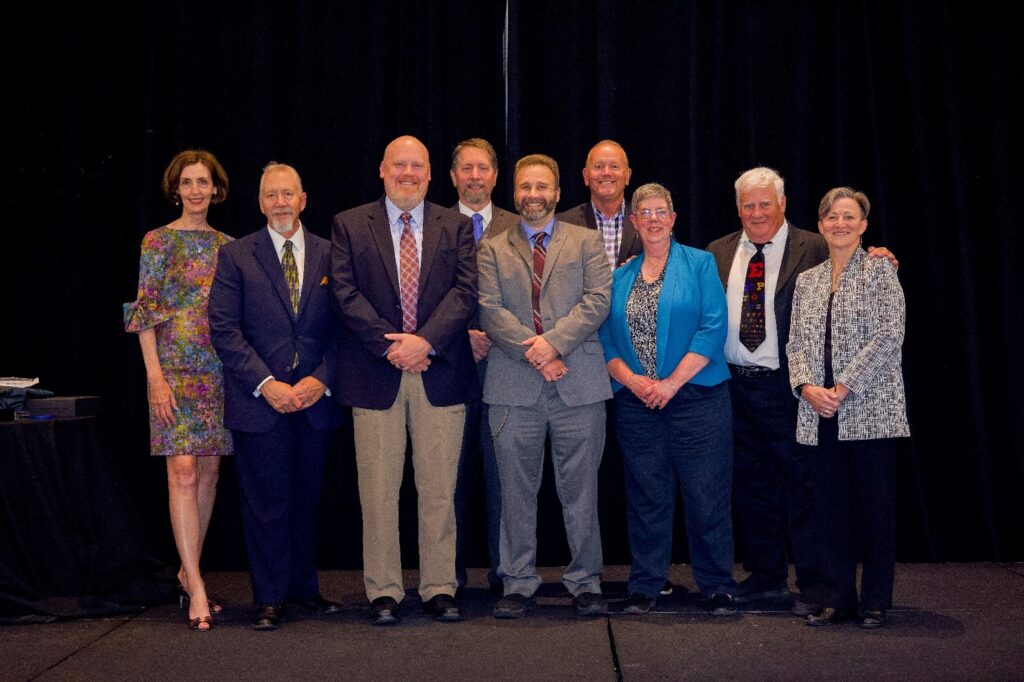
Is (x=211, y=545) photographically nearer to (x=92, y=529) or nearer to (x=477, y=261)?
(x=92, y=529)

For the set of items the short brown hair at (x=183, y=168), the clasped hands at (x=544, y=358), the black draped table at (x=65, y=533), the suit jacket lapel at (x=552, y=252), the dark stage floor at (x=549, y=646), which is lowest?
the dark stage floor at (x=549, y=646)

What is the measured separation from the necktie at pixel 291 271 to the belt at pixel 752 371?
178 cm

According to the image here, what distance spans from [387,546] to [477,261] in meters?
1.16

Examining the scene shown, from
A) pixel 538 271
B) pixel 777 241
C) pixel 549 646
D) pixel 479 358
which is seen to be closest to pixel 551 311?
pixel 538 271

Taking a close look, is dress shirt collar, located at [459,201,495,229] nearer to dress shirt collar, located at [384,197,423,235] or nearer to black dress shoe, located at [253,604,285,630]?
dress shirt collar, located at [384,197,423,235]

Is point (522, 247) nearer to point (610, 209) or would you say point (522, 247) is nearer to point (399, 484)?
point (610, 209)

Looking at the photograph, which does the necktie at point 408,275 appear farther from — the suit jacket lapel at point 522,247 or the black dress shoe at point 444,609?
the black dress shoe at point 444,609

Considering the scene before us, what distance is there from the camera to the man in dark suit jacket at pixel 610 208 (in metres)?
4.07

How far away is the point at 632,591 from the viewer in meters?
3.68

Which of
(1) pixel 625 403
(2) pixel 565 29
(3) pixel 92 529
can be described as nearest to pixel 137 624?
(3) pixel 92 529

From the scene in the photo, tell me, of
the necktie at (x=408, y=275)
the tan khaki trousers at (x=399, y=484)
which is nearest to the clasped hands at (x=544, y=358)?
the tan khaki trousers at (x=399, y=484)

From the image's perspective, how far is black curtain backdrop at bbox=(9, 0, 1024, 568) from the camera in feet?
15.5

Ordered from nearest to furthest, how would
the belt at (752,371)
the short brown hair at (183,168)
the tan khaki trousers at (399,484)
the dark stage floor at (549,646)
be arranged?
the dark stage floor at (549,646), the tan khaki trousers at (399,484), the belt at (752,371), the short brown hair at (183,168)

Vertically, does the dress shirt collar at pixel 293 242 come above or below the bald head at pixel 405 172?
below
